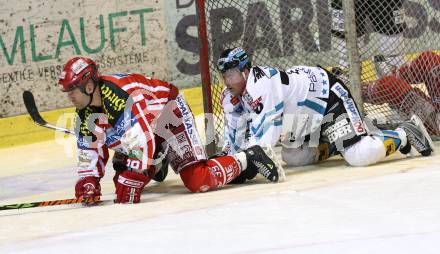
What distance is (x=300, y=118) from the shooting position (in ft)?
14.4

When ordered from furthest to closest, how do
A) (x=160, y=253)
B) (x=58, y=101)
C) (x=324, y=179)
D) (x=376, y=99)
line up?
(x=58, y=101) < (x=376, y=99) < (x=324, y=179) < (x=160, y=253)

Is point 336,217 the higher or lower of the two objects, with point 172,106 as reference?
lower

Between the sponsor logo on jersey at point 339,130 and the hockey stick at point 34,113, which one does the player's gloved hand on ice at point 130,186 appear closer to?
the hockey stick at point 34,113

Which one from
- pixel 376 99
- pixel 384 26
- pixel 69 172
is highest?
pixel 384 26

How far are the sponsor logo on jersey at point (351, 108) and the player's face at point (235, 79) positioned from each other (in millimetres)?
466

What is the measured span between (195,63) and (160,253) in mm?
4163

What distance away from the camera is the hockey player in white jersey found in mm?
4180

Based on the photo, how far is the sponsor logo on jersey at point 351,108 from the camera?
4398 mm

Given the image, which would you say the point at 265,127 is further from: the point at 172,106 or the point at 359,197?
the point at 359,197

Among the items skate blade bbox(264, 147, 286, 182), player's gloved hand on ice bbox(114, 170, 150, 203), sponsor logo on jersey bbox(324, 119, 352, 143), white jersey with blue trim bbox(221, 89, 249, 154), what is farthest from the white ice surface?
white jersey with blue trim bbox(221, 89, 249, 154)

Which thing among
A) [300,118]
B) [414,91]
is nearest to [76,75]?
[300,118]

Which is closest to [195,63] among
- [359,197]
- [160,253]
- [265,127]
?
[265,127]

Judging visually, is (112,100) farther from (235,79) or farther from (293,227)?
(293,227)

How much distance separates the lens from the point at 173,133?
4109mm
